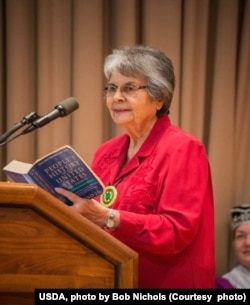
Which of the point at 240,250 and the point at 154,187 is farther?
the point at 240,250

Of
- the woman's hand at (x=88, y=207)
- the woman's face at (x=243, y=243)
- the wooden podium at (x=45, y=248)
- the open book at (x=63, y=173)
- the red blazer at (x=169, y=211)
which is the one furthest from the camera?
the woman's face at (x=243, y=243)

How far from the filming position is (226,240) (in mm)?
2434

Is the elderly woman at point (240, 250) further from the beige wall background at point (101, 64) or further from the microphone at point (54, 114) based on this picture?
the microphone at point (54, 114)

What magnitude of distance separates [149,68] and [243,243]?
1.13m

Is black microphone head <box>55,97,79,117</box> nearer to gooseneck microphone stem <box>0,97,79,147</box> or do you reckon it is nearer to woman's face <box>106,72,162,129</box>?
gooseneck microphone stem <box>0,97,79,147</box>

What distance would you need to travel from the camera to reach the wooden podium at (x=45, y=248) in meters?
0.87

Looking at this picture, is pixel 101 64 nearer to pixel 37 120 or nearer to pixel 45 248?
pixel 37 120

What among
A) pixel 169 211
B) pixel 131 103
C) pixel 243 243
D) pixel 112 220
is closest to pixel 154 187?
pixel 169 211

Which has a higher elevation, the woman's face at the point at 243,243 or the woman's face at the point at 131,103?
the woman's face at the point at 131,103

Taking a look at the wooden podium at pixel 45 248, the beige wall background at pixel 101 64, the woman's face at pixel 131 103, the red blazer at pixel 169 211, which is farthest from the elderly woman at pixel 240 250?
the wooden podium at pixel 45 248

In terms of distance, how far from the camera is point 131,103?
159 cm

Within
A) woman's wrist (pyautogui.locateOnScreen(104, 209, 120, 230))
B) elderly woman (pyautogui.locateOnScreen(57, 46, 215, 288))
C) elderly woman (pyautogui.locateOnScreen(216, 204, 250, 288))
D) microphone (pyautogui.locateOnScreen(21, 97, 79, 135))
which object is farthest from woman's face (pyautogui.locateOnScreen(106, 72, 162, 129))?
elderly woman (pyautogui.locateOnScreen(216, 204, 250, 288))

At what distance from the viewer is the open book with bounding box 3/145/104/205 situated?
3.82ft

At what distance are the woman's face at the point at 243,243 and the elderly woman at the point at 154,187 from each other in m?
0.80
